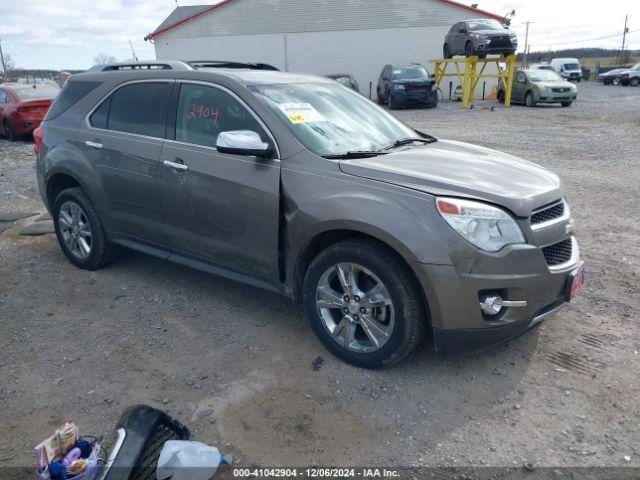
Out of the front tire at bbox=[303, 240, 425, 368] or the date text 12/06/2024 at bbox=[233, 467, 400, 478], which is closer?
the date text 12/06/2024 at bbox=[233, 467, 400, 478]

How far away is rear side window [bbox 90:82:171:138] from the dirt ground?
53.4 inches

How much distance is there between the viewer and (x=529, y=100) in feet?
72.4

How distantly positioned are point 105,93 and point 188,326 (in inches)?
87.4

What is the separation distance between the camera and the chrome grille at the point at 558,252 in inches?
125

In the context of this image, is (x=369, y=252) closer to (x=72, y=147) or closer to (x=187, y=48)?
(x=72, y=147)

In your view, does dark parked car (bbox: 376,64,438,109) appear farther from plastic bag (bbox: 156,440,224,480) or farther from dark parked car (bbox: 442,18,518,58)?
plastic bag (bbox: 156,440,224,480)

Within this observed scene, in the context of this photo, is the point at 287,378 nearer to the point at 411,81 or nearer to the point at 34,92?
the point at 34,92

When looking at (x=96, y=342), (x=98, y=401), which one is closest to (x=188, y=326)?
(x=96, y=342)

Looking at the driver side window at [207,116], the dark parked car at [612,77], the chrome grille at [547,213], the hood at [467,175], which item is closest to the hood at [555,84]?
the hood at [467,175]

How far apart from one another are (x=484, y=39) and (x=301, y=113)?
19.1m

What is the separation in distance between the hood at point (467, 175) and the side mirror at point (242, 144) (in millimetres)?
541

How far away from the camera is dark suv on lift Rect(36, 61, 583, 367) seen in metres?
3.02

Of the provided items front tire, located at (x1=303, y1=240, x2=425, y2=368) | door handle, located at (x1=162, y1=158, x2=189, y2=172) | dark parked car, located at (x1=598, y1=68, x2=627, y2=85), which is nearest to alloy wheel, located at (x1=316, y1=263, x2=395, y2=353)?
front tire, located at (x1=303, y1=240, x2=425, y2=368)

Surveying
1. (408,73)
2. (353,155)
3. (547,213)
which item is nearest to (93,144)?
(353,155)
